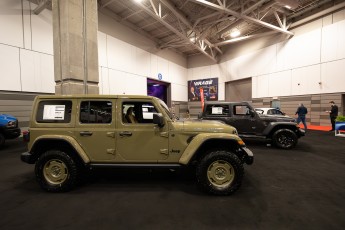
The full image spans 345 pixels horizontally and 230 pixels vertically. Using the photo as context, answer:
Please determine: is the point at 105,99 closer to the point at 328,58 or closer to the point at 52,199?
the point at 52,199

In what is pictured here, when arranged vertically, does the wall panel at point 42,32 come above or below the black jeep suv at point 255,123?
above

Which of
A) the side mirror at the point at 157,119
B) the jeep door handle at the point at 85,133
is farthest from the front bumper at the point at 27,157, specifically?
the side mirror at the point at 157,119

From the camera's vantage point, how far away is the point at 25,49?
8.59m

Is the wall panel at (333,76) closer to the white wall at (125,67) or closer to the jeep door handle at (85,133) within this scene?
the white wall at (125,67)

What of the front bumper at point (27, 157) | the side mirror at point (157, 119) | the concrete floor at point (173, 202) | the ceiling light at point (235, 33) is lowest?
the concrete floor at point (173, 202)

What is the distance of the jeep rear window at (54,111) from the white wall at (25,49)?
24.1ft

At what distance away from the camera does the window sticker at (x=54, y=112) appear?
10.5 ft

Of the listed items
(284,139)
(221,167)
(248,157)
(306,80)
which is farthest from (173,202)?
(306,80)

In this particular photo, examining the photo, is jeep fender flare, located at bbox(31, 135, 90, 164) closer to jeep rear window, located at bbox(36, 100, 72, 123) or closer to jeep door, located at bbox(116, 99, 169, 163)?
jeep rear window, located at bbox(36, 100, 72, 123)

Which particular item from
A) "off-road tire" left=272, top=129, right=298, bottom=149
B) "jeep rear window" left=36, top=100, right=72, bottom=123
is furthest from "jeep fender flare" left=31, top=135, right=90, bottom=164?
"off-road tire" left=272, top=129, right=298, bottom=149

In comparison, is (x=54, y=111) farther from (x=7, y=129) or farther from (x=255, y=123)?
(x=255, y=123)

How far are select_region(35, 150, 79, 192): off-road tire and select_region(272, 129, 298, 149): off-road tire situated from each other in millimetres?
6447

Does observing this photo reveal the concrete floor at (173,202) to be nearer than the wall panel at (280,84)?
Yes

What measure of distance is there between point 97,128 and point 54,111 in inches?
34.4
